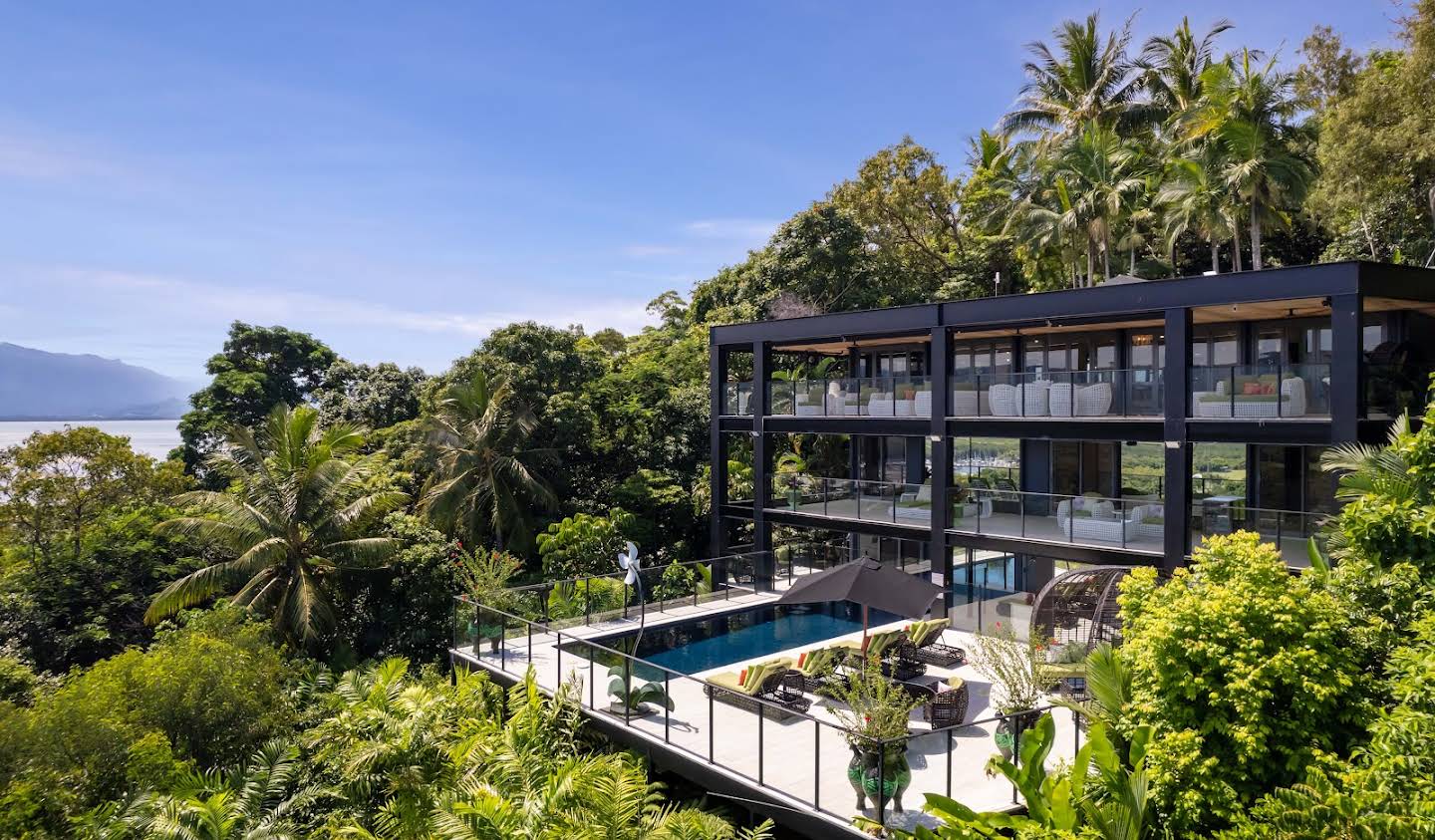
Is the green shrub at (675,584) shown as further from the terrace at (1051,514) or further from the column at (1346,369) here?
the column at (1346,369)

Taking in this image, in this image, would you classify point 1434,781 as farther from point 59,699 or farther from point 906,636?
point 59,699

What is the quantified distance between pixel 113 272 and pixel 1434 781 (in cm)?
3441

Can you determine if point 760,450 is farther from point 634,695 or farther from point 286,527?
point 286,527

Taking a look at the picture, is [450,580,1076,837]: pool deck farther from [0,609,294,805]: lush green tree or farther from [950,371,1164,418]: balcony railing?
[950,371,1164,418]: balcony railing

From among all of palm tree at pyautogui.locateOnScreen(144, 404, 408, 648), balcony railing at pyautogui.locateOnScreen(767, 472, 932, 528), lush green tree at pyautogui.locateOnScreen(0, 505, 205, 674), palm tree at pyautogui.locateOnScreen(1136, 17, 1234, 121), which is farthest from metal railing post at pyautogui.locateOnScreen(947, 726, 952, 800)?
palm tree at pyautogui.locateOnScreen(1136, 17, 1234, 121)

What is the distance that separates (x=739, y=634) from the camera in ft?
59.0

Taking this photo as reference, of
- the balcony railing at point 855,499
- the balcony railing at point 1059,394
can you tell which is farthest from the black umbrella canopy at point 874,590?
the balcony railing at point 855,499

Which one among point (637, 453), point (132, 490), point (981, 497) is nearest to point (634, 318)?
point (637, 453)

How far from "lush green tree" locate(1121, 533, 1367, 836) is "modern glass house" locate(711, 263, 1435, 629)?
7.03m

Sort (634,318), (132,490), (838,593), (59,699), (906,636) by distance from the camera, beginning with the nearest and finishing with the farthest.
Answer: (59,699) → (838,593) → (906,636) → (132,490) → (634,318)

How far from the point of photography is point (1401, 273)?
13367 millimetres

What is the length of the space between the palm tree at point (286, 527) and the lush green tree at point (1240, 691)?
57.4 ft

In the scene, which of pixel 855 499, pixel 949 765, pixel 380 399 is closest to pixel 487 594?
pixel 855 499

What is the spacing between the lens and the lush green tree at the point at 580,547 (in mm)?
22719
